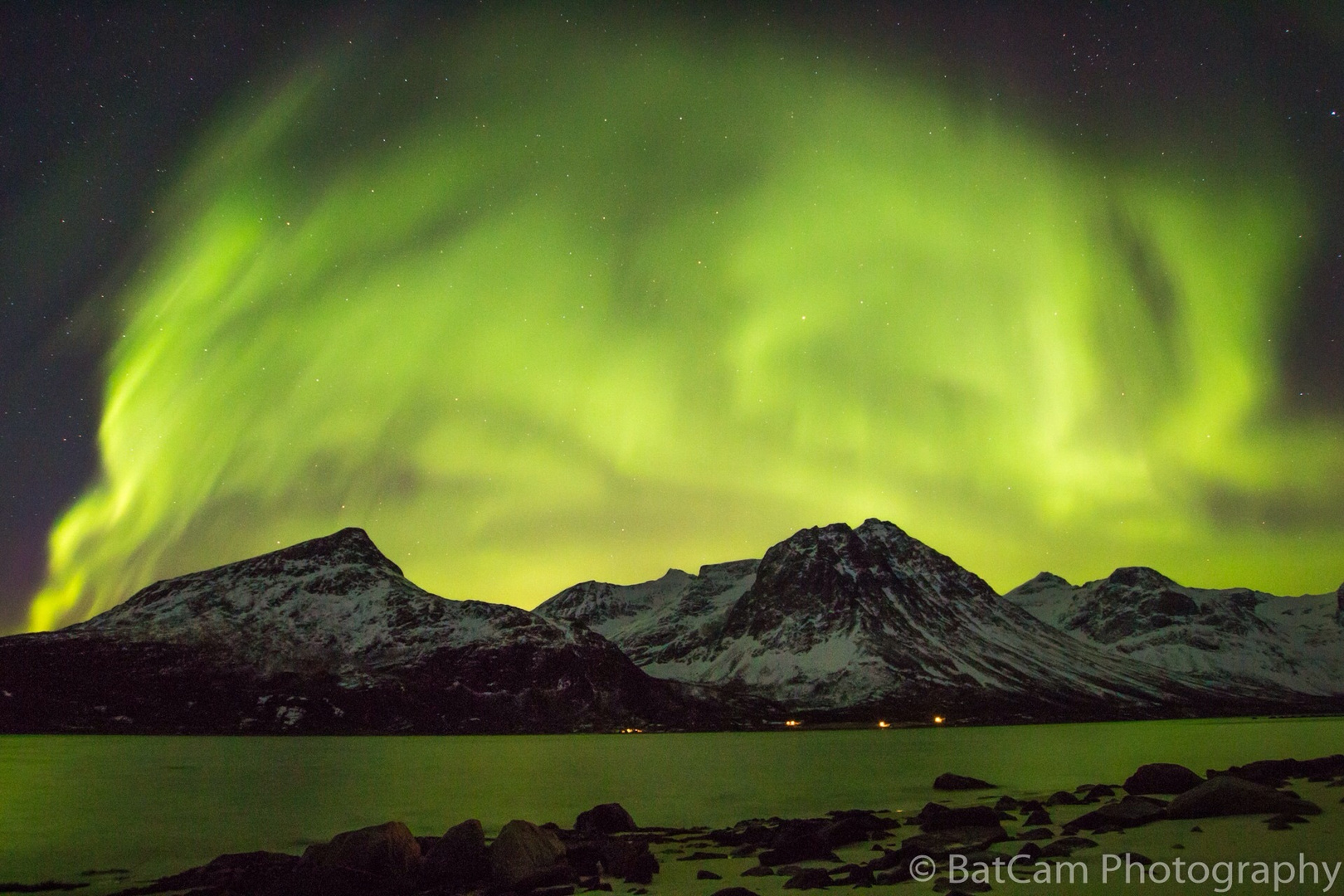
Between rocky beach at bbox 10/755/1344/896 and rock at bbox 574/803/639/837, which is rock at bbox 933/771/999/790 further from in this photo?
rock at bbox 574/803/639/837

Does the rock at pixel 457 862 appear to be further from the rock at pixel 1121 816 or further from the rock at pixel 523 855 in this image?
the rock at pixel 1121 816

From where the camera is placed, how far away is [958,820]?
140 ft

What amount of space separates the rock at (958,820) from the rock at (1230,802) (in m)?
7.72

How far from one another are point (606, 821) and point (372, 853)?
1763cm

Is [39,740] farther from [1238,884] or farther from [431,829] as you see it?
[1238,884]

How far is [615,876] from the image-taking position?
33.8 m

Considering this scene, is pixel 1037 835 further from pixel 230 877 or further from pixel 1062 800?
pixel 230 877

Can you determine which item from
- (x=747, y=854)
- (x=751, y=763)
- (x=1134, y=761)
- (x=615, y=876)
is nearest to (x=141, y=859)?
(x=615, y=876)

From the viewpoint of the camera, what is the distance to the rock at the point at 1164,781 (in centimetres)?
5288

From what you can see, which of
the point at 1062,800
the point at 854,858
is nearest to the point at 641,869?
the point at 854,858

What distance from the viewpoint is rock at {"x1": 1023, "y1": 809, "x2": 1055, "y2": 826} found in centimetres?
4300

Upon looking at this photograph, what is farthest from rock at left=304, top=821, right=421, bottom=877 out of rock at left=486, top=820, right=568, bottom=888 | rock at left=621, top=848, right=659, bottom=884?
rock at left=621, top=848, right=659, bottom=884

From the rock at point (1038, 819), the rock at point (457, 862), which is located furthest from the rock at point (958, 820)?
the rock at point (457, 862)

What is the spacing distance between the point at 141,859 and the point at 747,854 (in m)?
28.0
